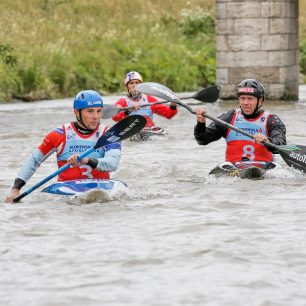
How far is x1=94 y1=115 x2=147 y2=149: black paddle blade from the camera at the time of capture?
10172mm

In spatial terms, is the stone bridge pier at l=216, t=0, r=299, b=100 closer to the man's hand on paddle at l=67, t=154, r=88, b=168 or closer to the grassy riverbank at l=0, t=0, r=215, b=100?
the grassy riverbank at l=0, t=0, r=215, b=100

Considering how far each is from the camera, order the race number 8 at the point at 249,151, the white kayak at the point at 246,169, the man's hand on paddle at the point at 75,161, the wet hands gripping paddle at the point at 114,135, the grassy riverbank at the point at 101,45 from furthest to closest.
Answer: the grassy riverbank at the point at 101,45, the race number 8 at the point at 249,151, the white kayak at the point at 246,169, the wet hands gripping paddle at the point at 114,135, the man's hand on paddle at the point at 75,161

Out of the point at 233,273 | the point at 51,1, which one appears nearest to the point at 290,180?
the point at 233,273

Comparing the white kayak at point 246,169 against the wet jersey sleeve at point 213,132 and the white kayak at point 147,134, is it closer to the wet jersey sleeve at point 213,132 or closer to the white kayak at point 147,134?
the wet jersey sleeve at point 213,132

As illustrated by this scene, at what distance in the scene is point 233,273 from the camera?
7.39m

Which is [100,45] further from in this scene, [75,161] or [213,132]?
[75,161]

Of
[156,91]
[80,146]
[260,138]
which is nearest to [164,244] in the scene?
[80,146]

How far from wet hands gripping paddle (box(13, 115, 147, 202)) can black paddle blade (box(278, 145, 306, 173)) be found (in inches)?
84.1

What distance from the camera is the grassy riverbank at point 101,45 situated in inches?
1168

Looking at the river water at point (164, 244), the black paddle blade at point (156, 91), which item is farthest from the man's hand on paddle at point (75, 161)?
the black paddle blade at point (156, 91)

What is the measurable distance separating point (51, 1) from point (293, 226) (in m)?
31.9

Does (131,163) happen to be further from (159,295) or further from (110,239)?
(159,295)

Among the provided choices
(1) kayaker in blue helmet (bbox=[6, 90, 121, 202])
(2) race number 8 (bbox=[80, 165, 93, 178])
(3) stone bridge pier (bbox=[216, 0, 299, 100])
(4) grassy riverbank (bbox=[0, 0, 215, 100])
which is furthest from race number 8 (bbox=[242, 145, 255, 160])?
(3) stone bridge pier (bbox=[216, 0, 299, 100])

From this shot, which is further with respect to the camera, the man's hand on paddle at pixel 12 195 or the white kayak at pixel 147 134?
the white kayak at pixel 147 134
